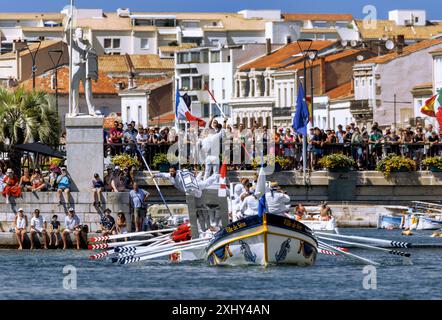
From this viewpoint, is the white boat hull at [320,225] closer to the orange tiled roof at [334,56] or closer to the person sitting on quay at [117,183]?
the person sitting on quay at [117,183]

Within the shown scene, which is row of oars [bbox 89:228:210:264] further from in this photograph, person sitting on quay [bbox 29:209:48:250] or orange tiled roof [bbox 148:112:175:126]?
orange tiled roof [bbox 148:112:175:126]

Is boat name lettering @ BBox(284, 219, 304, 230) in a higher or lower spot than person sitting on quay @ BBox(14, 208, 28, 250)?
higher

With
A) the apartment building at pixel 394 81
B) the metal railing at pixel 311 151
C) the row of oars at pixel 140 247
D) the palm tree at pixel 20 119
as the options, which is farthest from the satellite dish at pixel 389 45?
the row of oars at pixel 140 247

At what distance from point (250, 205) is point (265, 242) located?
1.28 meters

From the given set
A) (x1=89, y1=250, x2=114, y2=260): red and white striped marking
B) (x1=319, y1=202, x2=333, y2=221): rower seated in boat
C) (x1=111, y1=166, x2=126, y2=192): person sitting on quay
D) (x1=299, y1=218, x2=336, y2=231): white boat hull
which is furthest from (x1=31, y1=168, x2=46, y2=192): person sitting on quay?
(x1=319, y1=202, x2=333, y2=221): rower seated in boat

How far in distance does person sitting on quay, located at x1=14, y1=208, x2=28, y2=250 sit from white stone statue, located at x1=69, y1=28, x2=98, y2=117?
3375mm

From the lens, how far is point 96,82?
5153 inches

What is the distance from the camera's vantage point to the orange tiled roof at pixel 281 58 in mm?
134625

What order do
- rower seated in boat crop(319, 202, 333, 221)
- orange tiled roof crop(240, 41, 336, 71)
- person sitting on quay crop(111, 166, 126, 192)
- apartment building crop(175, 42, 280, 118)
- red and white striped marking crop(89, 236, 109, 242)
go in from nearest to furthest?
red and white striped marking crop(89, 236, 109, 242), person sitting on quay crop(111, 166, 126, 192), rower seated in boat crop(319, 202, 333, 221), orange tiled roof crop(240, 41, 336, 71), apartment building crop(175, 42, 280, 118)

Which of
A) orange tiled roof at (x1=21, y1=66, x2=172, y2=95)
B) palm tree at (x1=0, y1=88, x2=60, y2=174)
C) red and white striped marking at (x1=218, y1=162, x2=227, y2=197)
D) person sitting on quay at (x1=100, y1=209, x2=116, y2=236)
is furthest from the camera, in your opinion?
orange tiled roof at (x1=21, y1=66, x2=172, y2=95)

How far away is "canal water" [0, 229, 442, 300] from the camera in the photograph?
129 feet
